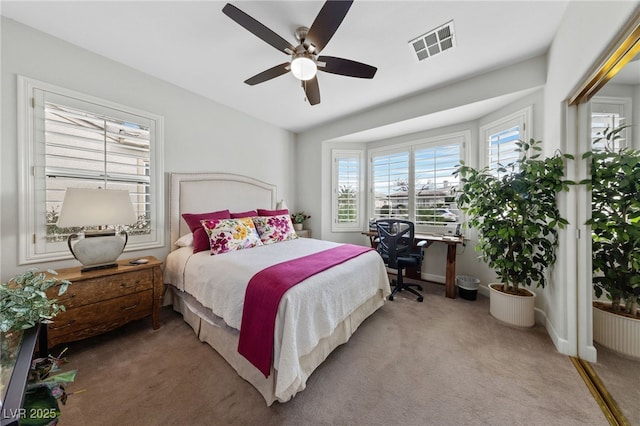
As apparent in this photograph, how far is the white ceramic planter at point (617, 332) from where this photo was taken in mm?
1706

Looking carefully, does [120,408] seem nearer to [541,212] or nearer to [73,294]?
[73,294]

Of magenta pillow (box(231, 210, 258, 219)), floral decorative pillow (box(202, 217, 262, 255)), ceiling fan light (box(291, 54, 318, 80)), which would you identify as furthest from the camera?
magenta pillow (box(231, 210, 258, 219))

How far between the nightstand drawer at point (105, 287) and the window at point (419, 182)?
351 cm

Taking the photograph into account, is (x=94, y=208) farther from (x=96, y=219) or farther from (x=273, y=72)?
(x=273, y=72)

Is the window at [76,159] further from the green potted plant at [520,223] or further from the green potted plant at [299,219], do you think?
the green potted plant at [520,223]

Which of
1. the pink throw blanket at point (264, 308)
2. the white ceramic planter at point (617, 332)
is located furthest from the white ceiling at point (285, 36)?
the white ceramic planter at point (617, 332)

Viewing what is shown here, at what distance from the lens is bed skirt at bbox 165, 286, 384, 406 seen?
1423 millimetres

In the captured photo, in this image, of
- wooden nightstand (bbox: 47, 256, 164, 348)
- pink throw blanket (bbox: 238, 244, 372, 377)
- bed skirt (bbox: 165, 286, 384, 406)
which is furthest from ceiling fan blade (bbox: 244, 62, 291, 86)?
bed skirt (bbox: 165, 286, 384, 406)

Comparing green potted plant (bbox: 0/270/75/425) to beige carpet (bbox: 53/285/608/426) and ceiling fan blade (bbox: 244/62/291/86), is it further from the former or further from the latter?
ceiling fan blade (bbox: 244/62/291/86)

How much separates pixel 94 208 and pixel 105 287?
0.67 meters

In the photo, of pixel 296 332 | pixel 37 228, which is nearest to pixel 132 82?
Answer: pixel 37 228

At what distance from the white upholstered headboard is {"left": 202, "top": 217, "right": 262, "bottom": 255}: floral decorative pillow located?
54cm

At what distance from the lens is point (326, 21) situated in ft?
4.96

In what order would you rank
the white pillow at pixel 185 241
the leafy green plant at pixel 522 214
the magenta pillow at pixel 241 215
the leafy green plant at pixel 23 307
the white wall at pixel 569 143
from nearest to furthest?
1. the leafy green plant at pixel 23 307
2. the white wall at pixel 569 143
3. the leafy green plant at pixel 522 214
4. the white pillow at pixel 185 241
5. the magenta pillow at pixel 241 215
